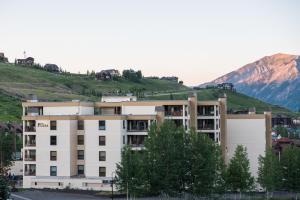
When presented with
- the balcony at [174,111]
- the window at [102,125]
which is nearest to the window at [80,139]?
the window at [102,125]

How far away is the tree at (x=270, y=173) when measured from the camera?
84062 millimetres

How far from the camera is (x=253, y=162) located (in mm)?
103188

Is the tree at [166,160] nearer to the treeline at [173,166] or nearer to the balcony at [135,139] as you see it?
the treeline at [173,166]

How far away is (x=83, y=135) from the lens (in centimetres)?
9469

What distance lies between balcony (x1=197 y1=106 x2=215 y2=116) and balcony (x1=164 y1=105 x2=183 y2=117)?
452cm

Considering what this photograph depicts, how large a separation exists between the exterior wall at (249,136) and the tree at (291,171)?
50.1 ft

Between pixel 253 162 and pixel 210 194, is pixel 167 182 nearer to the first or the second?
pixel 210 194

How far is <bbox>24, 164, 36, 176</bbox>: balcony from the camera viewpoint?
94875 millimetres

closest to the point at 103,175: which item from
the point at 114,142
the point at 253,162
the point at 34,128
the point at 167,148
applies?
the point at 114,142

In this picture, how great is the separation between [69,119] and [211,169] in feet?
86.5

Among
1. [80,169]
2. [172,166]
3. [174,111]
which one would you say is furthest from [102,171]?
[172,166]

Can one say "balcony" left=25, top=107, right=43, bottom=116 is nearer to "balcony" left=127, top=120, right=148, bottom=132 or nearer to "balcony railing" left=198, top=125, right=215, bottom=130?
"balcony" left=127, top=120, right=148, bottom=132

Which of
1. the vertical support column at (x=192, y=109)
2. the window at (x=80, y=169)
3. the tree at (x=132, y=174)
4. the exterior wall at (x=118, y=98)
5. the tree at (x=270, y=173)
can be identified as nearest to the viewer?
the tree at (x=132, y=174)

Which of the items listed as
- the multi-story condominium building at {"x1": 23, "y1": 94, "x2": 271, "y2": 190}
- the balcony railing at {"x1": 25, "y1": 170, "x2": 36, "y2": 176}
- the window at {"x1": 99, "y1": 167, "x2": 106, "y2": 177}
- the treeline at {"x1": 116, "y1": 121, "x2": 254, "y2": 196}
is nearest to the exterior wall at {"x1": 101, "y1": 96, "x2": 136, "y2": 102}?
the multi-story condominium building at {"x1": 23, "y1": 94, "x2": 271, "y2": 190}
